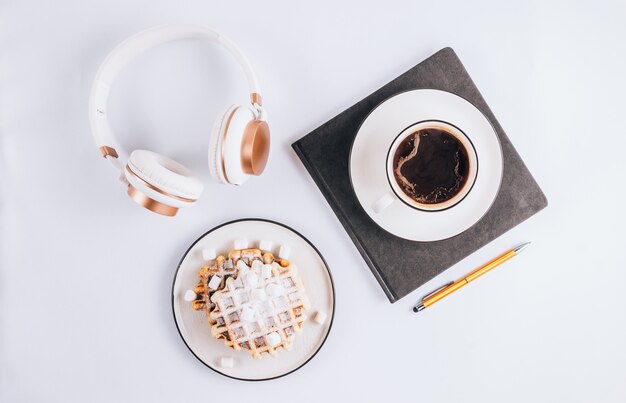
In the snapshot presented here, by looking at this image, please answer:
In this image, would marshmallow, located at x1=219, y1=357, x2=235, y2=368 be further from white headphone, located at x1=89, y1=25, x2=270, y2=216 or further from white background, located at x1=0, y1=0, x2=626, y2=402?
white headphone, located at x1=89, y1=25, x2=270, y2=216

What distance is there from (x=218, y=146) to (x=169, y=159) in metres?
0.13

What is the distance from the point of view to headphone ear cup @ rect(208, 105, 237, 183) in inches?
29.5

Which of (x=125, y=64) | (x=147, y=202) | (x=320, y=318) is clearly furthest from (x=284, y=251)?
(x=125, y=64)

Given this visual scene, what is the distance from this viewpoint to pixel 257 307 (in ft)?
2.70

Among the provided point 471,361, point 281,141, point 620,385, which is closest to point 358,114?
point 281,141

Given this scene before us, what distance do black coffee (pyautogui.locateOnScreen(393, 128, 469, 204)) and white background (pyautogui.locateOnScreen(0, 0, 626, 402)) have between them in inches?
6.7

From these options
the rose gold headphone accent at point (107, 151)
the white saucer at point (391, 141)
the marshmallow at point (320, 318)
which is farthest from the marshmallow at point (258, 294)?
the rose gold headphone accent at point (107, 151)

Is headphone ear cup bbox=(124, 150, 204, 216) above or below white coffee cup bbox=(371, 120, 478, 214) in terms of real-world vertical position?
above

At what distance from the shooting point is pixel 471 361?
92 centimetres

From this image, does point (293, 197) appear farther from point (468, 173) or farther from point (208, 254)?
point (468, 173)

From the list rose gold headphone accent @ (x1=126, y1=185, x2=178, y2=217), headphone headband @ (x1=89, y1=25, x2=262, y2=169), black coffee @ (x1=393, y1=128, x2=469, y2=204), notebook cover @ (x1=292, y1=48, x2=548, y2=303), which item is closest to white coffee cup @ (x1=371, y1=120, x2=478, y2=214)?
black coffee @ (x1=393, y1=128, x2=469, y2=204)

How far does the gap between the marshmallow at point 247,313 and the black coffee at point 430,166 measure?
1.07 ft

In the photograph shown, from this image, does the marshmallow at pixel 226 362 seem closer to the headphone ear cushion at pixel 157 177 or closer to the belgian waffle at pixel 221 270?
the belgian waffle at pixel 221 270

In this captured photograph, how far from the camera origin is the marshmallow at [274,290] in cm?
81
